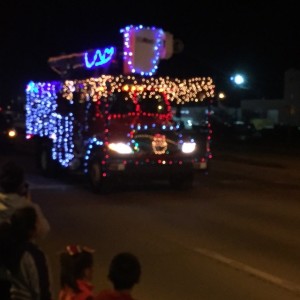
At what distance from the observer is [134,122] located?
16.6 meters

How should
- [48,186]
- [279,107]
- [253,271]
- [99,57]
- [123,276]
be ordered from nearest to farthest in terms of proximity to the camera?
1. [123,276]
2. [253,271]
3. [99,57]
4. [48,186]
5. [279,107]

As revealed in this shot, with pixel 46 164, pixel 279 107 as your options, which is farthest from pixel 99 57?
pixel 279 107

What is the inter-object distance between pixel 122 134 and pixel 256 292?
29.2 feet

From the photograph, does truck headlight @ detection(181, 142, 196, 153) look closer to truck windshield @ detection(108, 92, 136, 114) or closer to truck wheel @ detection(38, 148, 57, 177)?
truck windshield @ detection(108, 92, 136, 114)

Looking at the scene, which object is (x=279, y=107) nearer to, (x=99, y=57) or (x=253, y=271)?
(x=99, y=57)

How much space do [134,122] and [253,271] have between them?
8327 mm

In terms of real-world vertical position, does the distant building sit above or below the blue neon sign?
above

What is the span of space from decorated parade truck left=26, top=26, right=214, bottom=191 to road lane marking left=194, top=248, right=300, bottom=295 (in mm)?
6378

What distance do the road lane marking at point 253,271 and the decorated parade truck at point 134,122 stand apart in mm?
6378

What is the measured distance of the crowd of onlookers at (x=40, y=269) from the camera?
3.85 metres

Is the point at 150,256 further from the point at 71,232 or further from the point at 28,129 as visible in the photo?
the point at 28,129

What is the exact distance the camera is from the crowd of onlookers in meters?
3.85

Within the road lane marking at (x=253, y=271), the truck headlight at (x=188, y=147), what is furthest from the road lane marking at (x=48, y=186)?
the road lane marking at (x=253, y=271)

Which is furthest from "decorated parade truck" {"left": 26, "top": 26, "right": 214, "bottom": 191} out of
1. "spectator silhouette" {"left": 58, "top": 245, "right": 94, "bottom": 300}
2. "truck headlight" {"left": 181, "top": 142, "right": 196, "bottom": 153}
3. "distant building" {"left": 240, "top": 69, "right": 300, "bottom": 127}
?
"distant building" {"left": 240, "top": 69, "right": 300, "bottom": 127}
